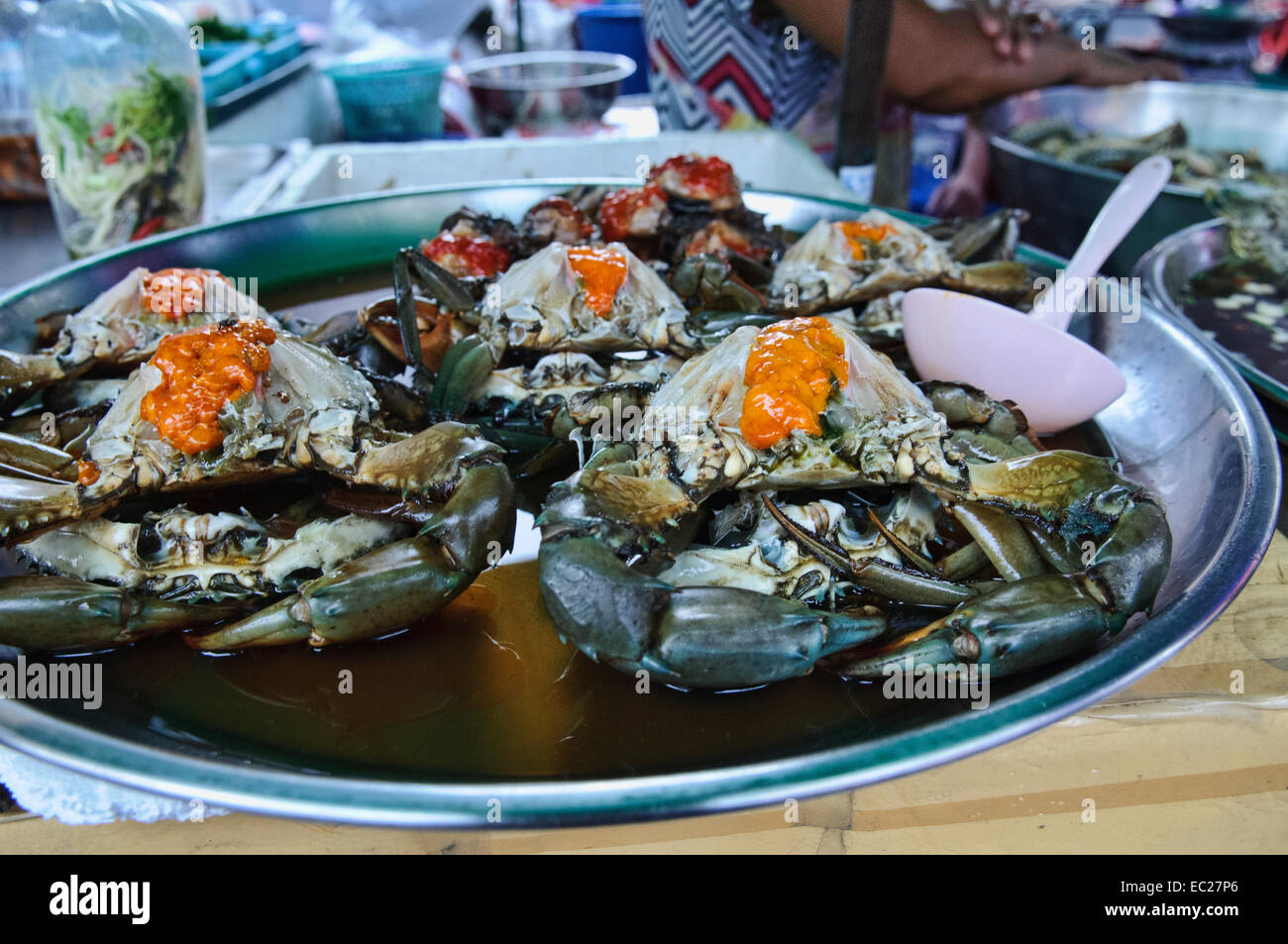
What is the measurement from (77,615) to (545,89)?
4.56 meters

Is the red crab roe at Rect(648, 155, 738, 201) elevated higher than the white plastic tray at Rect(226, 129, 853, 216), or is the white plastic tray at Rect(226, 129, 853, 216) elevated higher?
the red crab roe at Rect(648, 155, 738, 201)

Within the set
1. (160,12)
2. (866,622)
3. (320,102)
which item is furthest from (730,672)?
(320,102)

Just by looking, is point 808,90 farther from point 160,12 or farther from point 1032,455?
point 1032,455

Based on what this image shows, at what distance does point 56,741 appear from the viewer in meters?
1.04

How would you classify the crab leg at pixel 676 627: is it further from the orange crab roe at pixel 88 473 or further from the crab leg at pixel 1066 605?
the orange crab roe at pixel 88 473

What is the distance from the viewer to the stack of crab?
3.97 ft

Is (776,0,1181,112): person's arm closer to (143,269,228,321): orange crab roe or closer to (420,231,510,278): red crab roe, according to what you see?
(420,231,510,278): red crab roe

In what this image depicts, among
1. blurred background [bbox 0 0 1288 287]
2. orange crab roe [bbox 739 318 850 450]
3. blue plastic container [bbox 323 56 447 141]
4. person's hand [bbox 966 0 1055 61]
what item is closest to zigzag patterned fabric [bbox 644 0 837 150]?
blurred background [bbox 0 0 1288 287]

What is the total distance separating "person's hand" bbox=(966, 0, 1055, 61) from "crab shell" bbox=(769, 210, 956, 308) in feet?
7.20

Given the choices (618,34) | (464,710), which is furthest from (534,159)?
(618,34)

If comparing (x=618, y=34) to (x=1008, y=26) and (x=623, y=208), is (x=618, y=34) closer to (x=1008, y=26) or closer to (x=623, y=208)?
(x=1008, y=26)

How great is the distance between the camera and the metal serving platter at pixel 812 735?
3.17 ft

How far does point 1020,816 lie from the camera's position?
1.23m

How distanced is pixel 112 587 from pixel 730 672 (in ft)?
3.05
